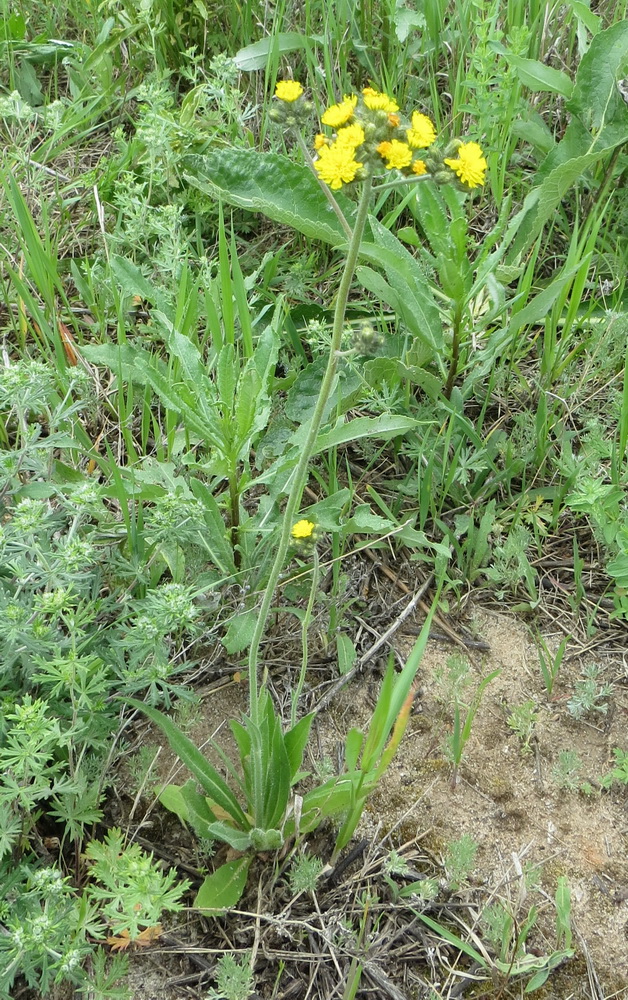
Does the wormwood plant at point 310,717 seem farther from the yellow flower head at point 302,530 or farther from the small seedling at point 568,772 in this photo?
the small seedling at point 568,772

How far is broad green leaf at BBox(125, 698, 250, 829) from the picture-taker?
1.79m

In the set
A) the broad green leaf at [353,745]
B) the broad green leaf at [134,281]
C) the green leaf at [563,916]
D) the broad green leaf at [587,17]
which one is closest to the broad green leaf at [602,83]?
the broad green leaf at [587,17]

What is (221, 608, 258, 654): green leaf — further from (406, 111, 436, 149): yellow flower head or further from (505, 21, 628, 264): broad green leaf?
(505, 21, 628, 264): broad green leaf

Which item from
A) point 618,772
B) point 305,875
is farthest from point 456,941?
point 618,772

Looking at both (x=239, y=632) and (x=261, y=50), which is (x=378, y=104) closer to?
(x=239, y=632)

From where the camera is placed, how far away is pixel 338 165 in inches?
57.9

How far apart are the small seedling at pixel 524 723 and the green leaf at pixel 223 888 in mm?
746

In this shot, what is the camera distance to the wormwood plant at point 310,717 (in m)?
1.47

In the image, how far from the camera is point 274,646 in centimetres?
227

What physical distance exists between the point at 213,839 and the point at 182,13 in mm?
3171

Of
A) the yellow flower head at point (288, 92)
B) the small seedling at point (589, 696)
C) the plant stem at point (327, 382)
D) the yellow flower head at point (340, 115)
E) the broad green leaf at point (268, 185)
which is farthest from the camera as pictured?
the broad green leaf at point (268, 185)

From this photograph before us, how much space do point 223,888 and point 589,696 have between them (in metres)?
1.01

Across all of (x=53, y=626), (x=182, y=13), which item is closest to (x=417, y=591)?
(x=53, y=626)

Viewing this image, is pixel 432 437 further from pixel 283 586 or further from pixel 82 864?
pixel 82 864
